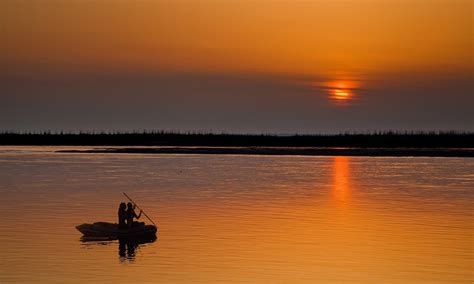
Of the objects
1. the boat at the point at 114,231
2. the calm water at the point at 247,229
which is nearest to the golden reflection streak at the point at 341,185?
the calm water at the point at 247,229

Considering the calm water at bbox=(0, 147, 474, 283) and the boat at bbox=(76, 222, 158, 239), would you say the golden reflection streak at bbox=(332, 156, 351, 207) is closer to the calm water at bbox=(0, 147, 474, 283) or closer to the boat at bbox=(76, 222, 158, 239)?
the calm water at bbox=(0, 147, 474, 283)

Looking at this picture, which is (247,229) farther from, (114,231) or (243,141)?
(243,141)

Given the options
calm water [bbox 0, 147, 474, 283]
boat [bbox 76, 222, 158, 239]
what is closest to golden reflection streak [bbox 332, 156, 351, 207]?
calm water [bbox 0, 147, 474, 283]

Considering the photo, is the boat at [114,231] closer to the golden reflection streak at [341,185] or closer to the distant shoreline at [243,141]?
the golden reflection streak at [341,185]

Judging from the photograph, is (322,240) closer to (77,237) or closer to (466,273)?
(466,273)

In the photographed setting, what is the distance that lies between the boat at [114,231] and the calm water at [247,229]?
1.86ft

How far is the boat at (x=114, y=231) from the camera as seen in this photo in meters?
25.7

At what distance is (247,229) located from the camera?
89.5 feet

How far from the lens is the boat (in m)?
25.7

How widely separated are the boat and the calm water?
566 millimetres

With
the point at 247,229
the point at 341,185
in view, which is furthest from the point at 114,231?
the point at 341,185

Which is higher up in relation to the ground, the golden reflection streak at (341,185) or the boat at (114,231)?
the golden reflection streak at (341,185)

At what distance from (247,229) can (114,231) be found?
4.17 meters

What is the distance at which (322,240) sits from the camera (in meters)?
25.1
